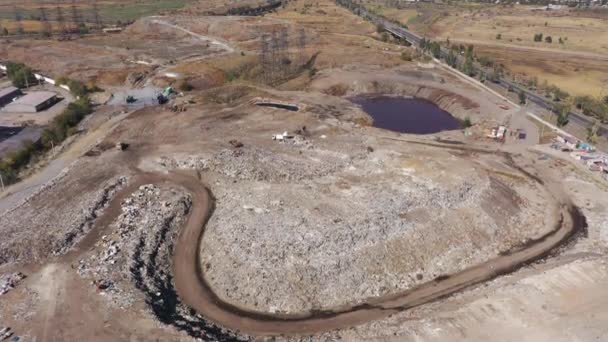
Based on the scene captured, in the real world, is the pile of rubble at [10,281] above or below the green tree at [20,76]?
below

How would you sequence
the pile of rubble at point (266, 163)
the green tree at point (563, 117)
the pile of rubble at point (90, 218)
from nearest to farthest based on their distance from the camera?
the pile of rubble at point (90, 218) → the pile of rubble at point (266, 163) → the green tree at point (563, 117)

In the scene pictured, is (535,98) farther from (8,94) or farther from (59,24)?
(59,24)

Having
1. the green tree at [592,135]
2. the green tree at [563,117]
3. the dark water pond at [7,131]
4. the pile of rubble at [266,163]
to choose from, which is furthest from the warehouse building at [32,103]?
the green tree at [592,135]

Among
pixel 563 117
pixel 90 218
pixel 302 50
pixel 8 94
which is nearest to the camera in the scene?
pixel 90 218

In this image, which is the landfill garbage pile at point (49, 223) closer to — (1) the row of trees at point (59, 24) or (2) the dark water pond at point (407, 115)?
(2) the dark water pond at point (407, 115)

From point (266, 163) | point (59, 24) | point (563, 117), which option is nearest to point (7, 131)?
point (266, 163)
